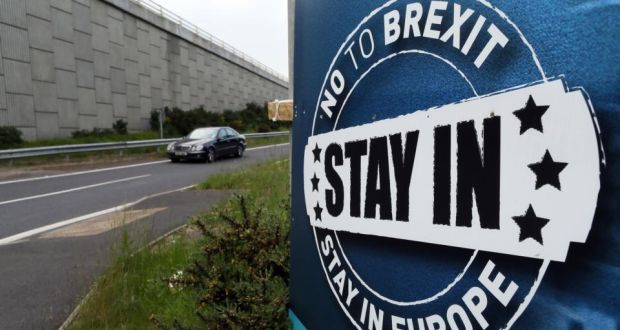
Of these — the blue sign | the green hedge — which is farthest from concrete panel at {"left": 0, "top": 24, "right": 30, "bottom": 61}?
the blue sign

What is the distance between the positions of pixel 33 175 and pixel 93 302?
37.8 feet

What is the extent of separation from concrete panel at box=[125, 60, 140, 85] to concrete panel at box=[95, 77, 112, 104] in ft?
5.91

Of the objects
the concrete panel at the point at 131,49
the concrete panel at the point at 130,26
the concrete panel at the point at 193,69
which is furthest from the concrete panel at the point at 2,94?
the concrete panel at the point at 193,69

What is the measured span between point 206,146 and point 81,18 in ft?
34.6

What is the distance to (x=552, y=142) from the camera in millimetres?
893

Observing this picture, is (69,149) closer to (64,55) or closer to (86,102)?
(86,102)

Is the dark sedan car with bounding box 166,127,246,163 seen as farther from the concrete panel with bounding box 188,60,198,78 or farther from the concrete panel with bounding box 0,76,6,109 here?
the concrete panel with bounding box 188,60,198,78

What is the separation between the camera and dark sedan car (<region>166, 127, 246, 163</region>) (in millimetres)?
16344

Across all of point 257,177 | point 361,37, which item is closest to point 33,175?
point 257,177

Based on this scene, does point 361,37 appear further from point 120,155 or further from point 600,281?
point 120,155

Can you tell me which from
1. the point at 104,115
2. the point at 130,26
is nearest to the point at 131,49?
the point at 130,26

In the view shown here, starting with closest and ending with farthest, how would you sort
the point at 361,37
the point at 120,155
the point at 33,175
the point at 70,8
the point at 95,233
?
the point at 361,37
the point at 95,233
the point at 33,175
the point at 120,155
the point at 70,8

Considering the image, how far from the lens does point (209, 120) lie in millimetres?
29688

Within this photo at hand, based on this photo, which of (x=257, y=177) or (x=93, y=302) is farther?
(x=257, y=177)
